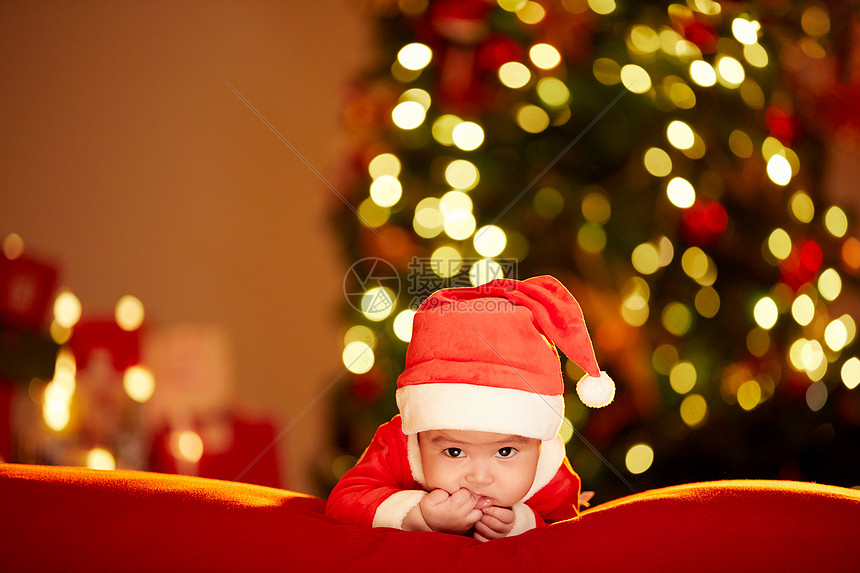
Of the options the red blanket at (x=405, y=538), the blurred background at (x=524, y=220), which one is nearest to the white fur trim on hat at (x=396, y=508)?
the red blanket at (x=405, y=538)

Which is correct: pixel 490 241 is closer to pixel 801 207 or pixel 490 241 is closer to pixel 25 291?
pixel 801 207

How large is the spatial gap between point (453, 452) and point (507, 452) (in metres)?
0.07

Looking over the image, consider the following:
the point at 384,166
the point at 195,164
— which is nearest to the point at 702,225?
the point at 384,166

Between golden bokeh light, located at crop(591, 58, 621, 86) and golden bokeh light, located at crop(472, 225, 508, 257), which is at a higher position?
golden bokeh light, located at crop(591, 58, 621, 86)

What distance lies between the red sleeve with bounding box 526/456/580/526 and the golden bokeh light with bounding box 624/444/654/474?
0.63 m

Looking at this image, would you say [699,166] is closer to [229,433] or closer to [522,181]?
[522,181]

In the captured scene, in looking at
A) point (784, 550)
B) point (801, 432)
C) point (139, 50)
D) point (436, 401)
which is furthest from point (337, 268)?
point (784, 550)

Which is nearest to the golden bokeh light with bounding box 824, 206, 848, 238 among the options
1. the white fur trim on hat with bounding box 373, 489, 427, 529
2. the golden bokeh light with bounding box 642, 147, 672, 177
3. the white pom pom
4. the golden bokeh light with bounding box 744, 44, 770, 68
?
the golden bokeh light with bounding box 744, 44, 770, 68

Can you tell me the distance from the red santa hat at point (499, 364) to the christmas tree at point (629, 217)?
2.12ft

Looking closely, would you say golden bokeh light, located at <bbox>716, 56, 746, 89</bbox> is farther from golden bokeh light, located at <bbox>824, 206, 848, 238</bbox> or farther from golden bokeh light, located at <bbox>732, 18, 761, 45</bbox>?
golden bokeh light, located at <bbox>824, 206, 848, 238</bbox>

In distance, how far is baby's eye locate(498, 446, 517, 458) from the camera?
872 mm

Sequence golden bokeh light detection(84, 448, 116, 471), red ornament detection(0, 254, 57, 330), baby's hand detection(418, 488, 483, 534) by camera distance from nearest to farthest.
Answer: baby's hand detection(418, 488, 483, 534) → red ornament detection(0, 254, 57, 330) → golden bokeh light detection(84, 448, 116, 471)

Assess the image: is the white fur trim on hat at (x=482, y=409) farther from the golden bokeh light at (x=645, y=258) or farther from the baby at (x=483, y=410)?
the golden bokeh light at (x=645, y=258)

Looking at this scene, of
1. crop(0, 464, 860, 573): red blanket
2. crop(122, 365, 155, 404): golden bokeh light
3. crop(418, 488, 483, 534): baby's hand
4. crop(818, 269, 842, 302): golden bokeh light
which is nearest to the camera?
crop(0, 464, 860, 573): red blanket
